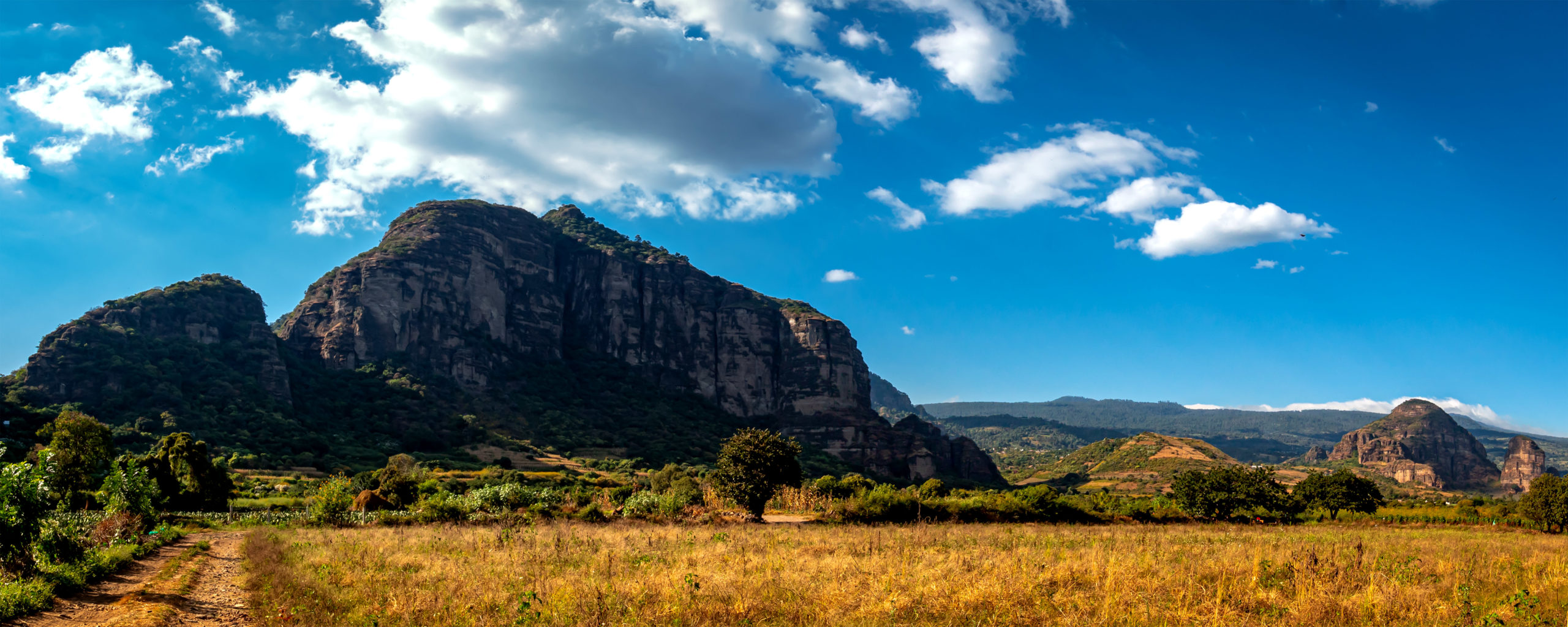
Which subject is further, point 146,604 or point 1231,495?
point 1231,495

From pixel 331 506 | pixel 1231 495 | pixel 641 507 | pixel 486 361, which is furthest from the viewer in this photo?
pixel 486 361

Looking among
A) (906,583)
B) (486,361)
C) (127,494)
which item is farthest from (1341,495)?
(486,361)

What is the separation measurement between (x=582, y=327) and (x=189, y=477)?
452 ft

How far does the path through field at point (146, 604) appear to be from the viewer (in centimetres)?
1345

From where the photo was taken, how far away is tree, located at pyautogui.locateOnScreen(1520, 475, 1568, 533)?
39.4 m

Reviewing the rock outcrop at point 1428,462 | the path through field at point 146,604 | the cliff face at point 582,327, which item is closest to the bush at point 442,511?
the path through field at point 146,604

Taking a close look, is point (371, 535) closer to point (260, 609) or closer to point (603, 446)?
point (260, 609)

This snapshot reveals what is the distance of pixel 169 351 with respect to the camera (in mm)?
108625

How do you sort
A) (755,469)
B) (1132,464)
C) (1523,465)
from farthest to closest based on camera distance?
(1523,465) < (1132,464) < (755,469)

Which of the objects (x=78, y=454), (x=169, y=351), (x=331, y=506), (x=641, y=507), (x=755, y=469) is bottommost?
(x=331, y=506)

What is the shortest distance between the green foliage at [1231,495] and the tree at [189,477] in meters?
61.3

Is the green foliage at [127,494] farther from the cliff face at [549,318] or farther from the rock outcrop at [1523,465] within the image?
the rock outcrop at [1523,465]

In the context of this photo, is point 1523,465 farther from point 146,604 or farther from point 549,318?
point 146,604

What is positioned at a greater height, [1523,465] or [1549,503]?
[1549,503]
